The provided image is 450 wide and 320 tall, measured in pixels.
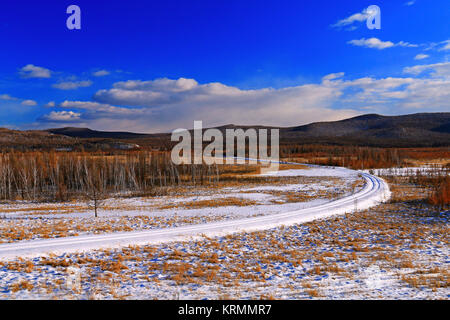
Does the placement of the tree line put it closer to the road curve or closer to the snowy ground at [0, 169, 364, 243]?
the snowy ground at [0, 169, 364, 243]

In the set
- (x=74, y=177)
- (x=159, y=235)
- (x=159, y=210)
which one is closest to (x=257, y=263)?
(x=159, y=235)

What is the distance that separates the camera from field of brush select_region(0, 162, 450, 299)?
8.46 m

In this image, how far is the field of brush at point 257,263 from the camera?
27.8ft

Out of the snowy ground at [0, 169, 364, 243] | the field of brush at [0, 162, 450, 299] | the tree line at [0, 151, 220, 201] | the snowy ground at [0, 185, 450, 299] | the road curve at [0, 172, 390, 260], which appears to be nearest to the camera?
the snowy ground at [0, 185, 450, 299]

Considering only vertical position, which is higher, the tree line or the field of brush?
the tree line

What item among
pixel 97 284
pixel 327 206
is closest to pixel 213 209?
pixel 327 206

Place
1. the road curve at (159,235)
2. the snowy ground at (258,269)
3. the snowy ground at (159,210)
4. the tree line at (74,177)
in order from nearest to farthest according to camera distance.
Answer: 1. the snowy ground at (258,269)
2. the road curve at (159,235)
3. the snowy ground at (159,210)
4. the tree line at (74,177)

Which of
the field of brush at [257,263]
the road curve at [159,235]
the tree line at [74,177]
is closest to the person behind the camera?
the field of brush at [257,263]

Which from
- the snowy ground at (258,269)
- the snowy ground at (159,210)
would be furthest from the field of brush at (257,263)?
the snowy ground at (159,210)


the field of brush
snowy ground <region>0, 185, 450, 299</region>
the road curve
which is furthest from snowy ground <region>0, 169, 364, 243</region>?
snowy ground <region>0, 185, 450, 299</region>

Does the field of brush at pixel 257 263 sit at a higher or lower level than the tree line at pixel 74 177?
lower

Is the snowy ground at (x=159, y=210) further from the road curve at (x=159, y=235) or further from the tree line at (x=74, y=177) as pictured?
the tree line at (x=74, y=177)

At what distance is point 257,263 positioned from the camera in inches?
444
